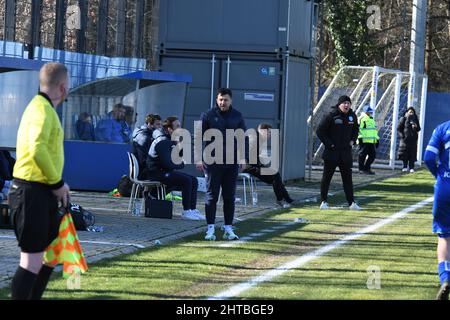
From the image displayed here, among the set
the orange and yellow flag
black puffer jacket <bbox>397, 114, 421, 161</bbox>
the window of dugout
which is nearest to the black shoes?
the orange and yellow flag

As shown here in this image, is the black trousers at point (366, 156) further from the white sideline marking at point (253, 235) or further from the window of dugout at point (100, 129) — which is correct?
the white sideline marking at point (253, 235)

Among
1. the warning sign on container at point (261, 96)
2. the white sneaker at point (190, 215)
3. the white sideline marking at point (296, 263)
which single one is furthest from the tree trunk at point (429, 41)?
the white sneaker at point (190, 215)

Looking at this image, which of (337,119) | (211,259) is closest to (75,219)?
(211,259)

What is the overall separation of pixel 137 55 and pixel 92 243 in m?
11.6

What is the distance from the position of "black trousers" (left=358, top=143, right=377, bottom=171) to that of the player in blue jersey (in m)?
22.1

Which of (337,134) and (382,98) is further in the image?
(382,98)

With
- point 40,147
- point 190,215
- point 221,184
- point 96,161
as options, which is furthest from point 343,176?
point 40,147

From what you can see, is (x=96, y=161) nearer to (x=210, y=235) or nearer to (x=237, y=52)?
(x=237, y=52)

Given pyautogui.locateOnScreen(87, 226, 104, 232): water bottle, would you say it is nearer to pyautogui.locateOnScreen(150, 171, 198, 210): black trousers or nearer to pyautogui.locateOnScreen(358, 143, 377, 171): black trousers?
pyautogui.locateOnScreen(150, 171, 198, 210): black trousers

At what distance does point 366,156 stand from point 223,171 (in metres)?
18.2

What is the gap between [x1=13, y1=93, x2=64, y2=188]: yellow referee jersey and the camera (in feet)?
26.2

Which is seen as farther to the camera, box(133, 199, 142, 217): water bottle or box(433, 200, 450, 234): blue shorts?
box(133, 199, 142, 217): water bottle

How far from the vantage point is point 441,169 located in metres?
10.2
